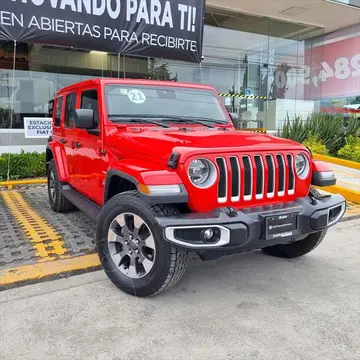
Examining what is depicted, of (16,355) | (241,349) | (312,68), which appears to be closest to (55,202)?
(16,355)

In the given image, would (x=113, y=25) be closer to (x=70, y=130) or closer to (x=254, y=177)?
(x=70, y=130)

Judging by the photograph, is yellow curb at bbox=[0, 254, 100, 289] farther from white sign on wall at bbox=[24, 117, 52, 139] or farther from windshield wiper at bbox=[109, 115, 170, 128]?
white sign on wall at bbox=[24, 117, 52, 139]

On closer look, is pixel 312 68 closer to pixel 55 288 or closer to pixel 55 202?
pixel 55 202

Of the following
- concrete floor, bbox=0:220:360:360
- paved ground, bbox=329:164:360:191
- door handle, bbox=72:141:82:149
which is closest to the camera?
concrete floor, bbox=0:220:360:360

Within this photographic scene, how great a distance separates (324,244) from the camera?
473 cm

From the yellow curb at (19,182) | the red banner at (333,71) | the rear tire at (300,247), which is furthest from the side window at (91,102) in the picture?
the red banner at (333,71)

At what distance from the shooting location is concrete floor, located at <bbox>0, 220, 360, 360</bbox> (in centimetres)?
252

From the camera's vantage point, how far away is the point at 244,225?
112 inches

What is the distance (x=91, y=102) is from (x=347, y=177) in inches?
248

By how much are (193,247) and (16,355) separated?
1329 mm

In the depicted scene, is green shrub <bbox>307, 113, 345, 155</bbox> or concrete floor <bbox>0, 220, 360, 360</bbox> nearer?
concrete floor <bbox>0, 220, 360, 360</bbox>

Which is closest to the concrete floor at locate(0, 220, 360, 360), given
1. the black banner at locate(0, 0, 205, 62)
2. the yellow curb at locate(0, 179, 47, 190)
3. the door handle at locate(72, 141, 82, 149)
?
the door handle at locate(72, 141, 82, 149)

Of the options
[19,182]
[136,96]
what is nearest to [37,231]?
[136,96]

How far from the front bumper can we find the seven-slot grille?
14cm
